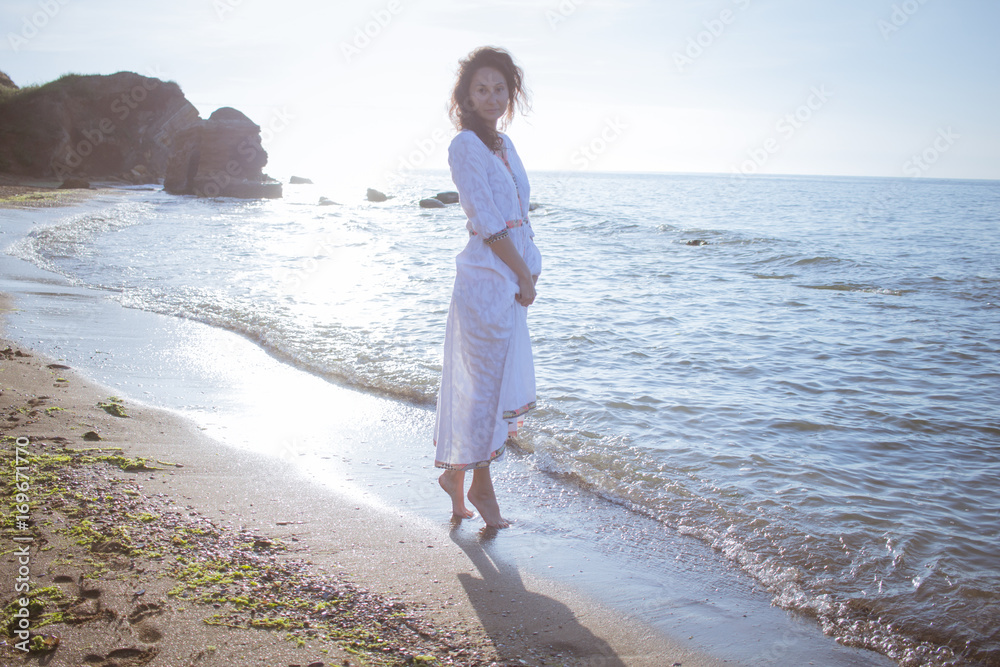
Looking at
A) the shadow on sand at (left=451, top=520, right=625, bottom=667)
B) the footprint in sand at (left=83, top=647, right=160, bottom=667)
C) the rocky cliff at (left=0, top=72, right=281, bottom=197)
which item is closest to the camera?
the footprint in sand at (left=83, top=647, right=160, bottom=667)

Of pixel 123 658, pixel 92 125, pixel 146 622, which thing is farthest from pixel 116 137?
pixel 123 658

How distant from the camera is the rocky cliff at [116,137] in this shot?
34.5 metres

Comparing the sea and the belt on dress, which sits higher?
the belt on dress

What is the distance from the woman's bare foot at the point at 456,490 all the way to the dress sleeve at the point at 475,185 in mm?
1105

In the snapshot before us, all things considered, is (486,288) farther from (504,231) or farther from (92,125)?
(92,125)

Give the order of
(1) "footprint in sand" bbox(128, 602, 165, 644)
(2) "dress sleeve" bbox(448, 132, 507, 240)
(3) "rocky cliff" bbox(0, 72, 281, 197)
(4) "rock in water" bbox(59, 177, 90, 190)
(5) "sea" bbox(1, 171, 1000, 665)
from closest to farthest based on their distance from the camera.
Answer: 1. (1) "footprint in sand" bbox(128, 602, 165, 644)
2. (2) "dress sleeve" bbox(448, 132, 507, 240)
3. (5) "sea" bbox(1, 171, 1000, 665)
4. (4) "rock in water" bbox(59, 177, 90, 190)
5. (3) "rocky cliff" bbox(0, 72, 281, 197)

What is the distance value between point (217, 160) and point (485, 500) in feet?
121

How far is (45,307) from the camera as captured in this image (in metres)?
6.97

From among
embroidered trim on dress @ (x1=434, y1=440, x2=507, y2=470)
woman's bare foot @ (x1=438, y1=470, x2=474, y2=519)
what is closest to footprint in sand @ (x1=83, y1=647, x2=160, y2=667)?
embroidered trim on dress @ (x1=434, y1=440, x2=507, y2=470)

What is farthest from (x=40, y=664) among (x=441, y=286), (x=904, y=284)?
(x=904, y=284)

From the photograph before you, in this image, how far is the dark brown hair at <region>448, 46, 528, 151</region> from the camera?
296 cm

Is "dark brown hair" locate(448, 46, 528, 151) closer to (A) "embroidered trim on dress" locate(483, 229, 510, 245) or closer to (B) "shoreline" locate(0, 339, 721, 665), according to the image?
(A) "embroidered trim on dress" locate(483, 229, 510, 245)

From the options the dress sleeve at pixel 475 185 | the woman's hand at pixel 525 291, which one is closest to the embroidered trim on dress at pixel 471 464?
the woman's hand at pixel 525 291

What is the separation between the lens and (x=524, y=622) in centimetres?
232
